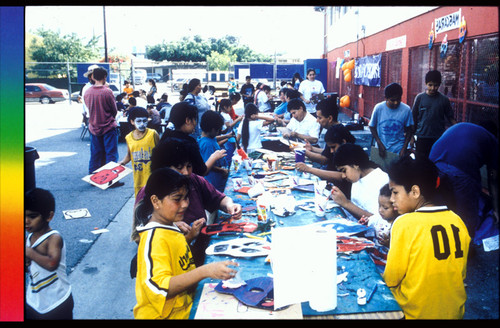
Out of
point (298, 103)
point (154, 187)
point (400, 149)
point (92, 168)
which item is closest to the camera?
point (154, 187)

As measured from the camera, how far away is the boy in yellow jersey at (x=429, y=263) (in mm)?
2246

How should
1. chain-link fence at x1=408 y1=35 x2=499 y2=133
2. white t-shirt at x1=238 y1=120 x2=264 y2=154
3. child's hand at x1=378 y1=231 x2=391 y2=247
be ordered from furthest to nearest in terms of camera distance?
white t-shirt at x1=238 y1=120 x2=264 y2=154 → chain-link fence at x1=408 y1=35 x2=499 y2=133 → child's hand at x1=378 y1=231 x2=391 y2=247

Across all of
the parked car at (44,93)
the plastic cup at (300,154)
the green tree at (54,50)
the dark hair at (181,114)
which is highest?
the green tree at (54,50)

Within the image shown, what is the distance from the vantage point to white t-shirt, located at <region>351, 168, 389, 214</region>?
350 centimetres

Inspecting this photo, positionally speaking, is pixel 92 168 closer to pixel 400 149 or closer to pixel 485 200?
pixel 400 149

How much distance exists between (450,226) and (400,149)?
4451mm

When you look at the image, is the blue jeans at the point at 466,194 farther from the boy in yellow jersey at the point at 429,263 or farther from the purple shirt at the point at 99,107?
the purple shirt at the point at 99,107

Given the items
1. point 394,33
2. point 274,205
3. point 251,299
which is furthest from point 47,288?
point 394,33

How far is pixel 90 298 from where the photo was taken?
3986mm

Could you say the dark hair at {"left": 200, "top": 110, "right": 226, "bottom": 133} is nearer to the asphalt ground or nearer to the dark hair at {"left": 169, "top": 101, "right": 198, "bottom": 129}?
the dark hair at {"left": 169, "top": 101, "right": 198, "bottom": 129}

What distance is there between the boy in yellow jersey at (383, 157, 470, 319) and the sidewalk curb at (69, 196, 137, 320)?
90.3 inches

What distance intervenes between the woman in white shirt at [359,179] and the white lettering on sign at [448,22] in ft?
14.3

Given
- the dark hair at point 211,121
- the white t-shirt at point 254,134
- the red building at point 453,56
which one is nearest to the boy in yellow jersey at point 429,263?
the dark hair at point 211,121

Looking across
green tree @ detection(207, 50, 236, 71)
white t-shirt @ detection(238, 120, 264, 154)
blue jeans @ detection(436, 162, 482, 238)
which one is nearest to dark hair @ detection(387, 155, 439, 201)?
blue jeans @ detection(436, 162, 482, 238)
